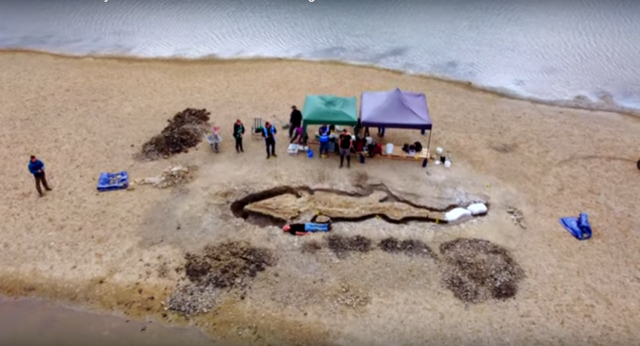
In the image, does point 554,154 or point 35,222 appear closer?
point 35,222

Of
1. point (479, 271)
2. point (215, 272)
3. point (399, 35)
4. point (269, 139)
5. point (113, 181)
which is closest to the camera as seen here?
point (215, 272)

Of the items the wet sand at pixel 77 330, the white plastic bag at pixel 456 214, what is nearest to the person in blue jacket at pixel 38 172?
the wet sand at pixel 77 330

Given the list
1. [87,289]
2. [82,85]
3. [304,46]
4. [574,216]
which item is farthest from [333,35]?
[87,289]

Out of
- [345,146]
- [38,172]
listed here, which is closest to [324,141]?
[345,146]

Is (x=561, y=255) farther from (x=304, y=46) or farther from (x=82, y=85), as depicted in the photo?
(x=82, y=85)

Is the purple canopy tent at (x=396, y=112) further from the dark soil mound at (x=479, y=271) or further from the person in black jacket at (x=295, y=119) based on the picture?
the dark soil mound at (x=479, y=271)

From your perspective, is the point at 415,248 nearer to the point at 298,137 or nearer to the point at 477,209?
the point at 477,209
